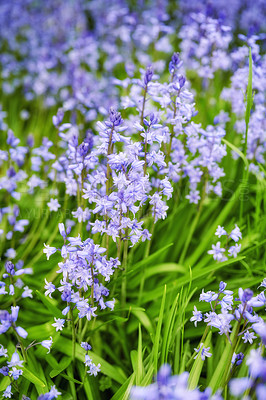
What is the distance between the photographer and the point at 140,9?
27.5ft

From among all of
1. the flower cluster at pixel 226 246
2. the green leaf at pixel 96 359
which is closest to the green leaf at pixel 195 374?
the green leaf at pixel 96 359

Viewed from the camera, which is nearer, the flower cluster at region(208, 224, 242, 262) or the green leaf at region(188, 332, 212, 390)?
the green leaf at region(188, 332, 212, 390)

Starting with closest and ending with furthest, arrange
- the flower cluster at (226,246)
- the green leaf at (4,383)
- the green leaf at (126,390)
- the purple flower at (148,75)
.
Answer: the green leaf at (126,390) → the green leaf at (4,383) → the purple flower at (148,75) → the flower cluster at (226,246)

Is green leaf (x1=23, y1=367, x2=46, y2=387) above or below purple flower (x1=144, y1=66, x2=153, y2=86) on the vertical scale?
below

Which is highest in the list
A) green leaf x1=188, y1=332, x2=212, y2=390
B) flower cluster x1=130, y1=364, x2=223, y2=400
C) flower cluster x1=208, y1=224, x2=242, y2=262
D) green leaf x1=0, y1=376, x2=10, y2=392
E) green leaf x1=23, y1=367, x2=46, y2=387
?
flower cluster x1=208, y1=224, x2=242, y2=262

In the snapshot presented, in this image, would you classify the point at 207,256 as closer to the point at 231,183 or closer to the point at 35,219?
the point at 231,183

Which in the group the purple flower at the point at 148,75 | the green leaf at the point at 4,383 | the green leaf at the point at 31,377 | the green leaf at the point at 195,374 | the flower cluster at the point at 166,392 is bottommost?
the green leaf at the point at 4,383

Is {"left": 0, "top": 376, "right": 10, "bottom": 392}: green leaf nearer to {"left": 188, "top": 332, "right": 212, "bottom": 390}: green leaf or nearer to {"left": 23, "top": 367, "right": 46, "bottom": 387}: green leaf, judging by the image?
{"left": 23, "top": 367, "right": 46, "bottom": 387}: green leaf

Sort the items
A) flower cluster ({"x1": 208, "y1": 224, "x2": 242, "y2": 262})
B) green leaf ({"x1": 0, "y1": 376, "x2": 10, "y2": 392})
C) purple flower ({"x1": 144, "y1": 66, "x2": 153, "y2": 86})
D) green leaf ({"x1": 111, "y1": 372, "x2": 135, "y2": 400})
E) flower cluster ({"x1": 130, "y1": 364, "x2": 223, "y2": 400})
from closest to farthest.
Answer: flower cluster ({"x1": 130, "y1": 364, "x2": 223, "y2": 400}), green leaf ({"x1": 111, "y1": 372, "x2": 135, "y2": 400}), green leaf ({"x1": 0, "y1": 376, "x2": 10, "y2": 392}), purple flower ({"x1": 144, "y1": 66, "x2": 153, "y2": 86}), flower cluster ({"x1": 208, "y1": 224, "x2": 242, "y2": 262})

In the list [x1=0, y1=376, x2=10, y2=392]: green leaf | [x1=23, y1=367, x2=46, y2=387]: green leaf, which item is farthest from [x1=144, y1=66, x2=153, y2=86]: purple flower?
[x1=0, y1=376, x2=10, y2=392]: green leaf

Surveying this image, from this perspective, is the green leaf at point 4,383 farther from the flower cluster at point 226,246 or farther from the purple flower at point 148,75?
the purple flower at point 148,75

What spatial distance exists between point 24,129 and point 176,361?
4.74 m

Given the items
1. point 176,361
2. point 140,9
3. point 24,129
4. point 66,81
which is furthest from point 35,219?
point 140,9

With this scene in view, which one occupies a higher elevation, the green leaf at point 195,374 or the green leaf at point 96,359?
the green leaf at point 195,374
